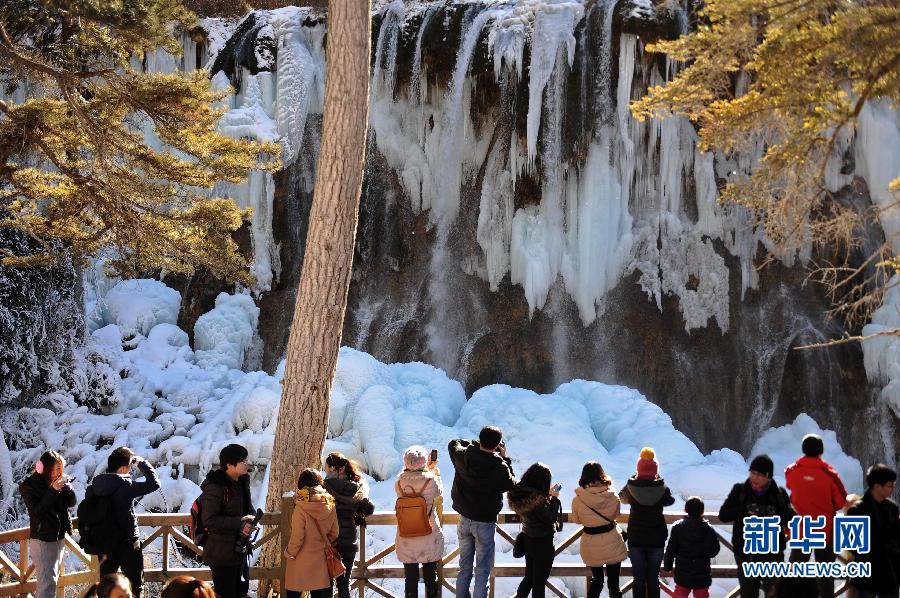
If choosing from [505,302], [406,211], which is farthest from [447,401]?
[406,211]

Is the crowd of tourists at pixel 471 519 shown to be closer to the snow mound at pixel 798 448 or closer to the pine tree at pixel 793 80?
the pine tree at pixel 793 80

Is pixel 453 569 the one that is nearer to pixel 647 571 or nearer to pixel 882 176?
pixel 647 571

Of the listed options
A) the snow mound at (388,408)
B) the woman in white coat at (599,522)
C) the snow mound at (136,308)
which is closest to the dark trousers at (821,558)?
the woman in white coat at (599,522)

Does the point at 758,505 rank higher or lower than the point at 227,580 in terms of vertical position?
higher

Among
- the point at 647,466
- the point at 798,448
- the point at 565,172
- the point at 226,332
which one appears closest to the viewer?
the point at 647,466

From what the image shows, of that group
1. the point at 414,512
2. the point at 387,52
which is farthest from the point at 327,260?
the point at 387,52

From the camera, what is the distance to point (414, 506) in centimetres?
555

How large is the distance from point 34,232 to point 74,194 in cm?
77

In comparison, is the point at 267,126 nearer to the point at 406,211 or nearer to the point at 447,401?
the point at 406,211

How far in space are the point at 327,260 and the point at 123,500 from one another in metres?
2.38

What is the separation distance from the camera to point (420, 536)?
5.60 meters

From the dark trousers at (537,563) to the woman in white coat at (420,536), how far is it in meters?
0.57

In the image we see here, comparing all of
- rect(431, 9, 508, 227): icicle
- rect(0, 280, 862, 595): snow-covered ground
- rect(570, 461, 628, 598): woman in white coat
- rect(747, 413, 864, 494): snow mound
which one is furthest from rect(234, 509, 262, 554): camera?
rect(431, 9, 508, 227): icicle

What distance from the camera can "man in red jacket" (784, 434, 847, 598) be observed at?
5.22 m
